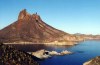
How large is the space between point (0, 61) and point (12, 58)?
670 cm

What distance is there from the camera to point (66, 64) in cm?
15638

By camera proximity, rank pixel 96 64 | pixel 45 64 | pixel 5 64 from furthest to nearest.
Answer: pixel 45 64 → pixel 96 64 → pixel 5 64

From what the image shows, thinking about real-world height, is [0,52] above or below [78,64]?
above

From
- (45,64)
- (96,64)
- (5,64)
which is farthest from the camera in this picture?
(45,64)

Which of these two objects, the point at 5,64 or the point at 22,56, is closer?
the point at 5,64

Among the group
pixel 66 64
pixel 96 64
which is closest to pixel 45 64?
pixel 66 64

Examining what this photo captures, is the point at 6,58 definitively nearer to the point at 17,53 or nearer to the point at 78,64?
the point at 17,53

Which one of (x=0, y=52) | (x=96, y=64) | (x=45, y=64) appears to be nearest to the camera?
(x=0, y=52)

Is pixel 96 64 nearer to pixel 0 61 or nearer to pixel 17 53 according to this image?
pixel 17 53

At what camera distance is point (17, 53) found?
11144 centimetres

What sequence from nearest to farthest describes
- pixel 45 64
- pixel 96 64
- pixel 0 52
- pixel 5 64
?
pixel 5 64
pixel 0 52
pixel 96 64
pixel 45 64

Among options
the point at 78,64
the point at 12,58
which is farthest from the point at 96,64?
the point at 12,58

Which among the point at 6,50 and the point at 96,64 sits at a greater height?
the point at 6,50

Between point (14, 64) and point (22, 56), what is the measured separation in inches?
411
